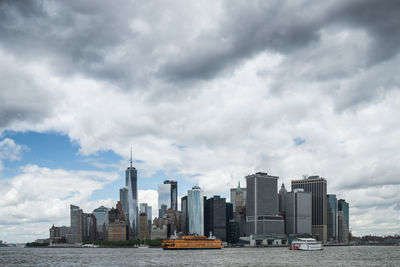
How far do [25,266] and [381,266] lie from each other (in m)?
127

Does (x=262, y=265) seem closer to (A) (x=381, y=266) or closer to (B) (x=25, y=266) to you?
(A) (x=381, y=266)

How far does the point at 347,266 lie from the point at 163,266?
64428 mm

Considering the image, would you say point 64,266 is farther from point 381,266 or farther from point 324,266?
point 381,266

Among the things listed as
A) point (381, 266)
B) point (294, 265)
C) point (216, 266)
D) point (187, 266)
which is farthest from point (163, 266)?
point (381, 266)

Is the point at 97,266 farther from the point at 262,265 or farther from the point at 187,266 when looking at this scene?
the point at 262,265

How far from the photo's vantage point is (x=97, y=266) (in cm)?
16188

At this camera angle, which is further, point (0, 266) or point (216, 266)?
point (0, 266)

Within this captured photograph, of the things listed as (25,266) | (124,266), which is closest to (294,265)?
(124,266)

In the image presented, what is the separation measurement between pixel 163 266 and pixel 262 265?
34.4 metres

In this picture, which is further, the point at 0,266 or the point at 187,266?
the point at 0,266

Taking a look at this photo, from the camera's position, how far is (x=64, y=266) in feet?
543

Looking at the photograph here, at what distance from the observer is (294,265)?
16512 centimetres

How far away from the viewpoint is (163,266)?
158 meters

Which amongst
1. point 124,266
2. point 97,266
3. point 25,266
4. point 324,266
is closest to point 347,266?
point 324,266
